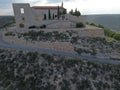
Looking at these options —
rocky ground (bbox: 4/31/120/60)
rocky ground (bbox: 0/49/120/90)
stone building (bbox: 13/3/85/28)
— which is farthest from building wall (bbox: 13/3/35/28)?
rocky ground (bbox: 0/49/120/90)

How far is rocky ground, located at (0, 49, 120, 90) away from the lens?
3900cm

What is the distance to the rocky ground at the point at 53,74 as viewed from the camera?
128 ft

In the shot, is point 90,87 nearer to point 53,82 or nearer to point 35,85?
point 53,82

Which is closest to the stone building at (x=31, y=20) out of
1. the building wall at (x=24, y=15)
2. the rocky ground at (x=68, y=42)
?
the building wall at (x=24, y=15)

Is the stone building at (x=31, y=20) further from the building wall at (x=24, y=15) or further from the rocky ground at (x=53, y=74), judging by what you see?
the rocky ground at (x=53, y=74)

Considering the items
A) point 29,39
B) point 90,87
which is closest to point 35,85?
point 90,87

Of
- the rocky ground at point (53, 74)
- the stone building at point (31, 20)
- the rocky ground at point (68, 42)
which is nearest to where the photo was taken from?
the rocky ground at point (53, 74)

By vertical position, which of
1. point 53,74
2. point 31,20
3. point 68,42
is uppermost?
point 31,20

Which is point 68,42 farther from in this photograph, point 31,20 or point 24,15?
point 24,15

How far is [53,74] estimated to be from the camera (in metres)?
40.5

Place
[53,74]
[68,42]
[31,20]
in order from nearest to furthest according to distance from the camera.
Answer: [53,74] < [68,42] < [31,20]

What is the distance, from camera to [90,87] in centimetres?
3869

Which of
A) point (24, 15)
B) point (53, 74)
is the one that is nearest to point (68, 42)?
point (53, 74)

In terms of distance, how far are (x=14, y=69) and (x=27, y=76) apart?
11.6 feet
